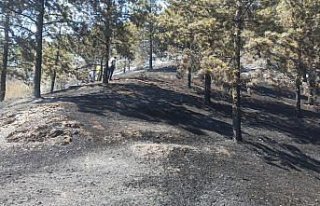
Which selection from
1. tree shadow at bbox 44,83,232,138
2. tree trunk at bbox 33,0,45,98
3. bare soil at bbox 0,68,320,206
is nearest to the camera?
bare soil at bbox 0,68,320,206

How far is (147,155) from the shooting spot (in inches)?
552

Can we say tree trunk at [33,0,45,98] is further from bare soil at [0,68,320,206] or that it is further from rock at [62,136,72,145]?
rock at [62,136,72,145]

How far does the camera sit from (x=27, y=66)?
1126 inches

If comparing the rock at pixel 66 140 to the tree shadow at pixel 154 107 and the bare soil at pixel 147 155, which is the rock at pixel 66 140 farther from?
the tree shadow at pixel 154 107

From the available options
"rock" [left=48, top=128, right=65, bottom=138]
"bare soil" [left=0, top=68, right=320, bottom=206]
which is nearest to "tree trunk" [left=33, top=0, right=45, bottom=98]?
"bare soil" [left=0, top=68, right=320, bottom=206]

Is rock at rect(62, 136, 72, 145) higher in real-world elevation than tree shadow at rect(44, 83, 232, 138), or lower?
lower

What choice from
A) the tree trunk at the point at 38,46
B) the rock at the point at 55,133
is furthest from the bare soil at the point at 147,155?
the tree trunk at the point at 38,46

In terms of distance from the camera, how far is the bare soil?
1159cm

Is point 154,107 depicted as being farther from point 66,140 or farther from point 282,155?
point 66,140

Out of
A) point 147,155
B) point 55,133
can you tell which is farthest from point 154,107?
point 147,155

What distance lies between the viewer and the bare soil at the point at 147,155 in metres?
11.6

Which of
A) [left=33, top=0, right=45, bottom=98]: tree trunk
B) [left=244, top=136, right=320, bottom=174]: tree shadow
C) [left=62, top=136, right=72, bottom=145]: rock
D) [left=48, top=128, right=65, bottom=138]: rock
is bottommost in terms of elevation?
[left=244, top=136, right=320, bottom=174]: tree shadow

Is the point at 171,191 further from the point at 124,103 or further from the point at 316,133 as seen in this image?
the point at 316,133

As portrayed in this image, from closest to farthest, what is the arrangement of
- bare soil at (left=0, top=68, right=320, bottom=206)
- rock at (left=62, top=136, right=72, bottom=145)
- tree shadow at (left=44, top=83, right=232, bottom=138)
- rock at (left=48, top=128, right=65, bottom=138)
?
bare soil at (left=0, top=68, right=320, bottom=206) < rock at (left=62, top=136, right=72, bottom=145) < rock at (left=48, top=128, right=65, bottom=138) < tree shadow at (left=44, top=83, right=232, bottom=138)
